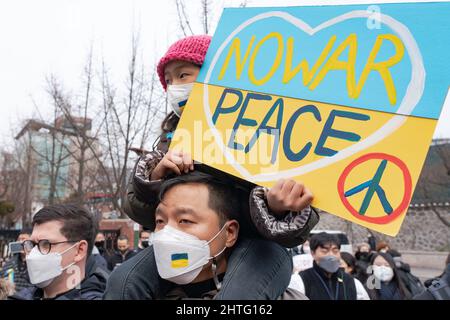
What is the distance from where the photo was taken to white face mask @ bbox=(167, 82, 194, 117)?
6.46 feet

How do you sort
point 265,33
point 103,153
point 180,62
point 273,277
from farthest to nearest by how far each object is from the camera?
A: 1. point 103,153
2. point 180,62
3. point 265,33
4. point 273,277

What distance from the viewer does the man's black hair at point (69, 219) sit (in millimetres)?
2826

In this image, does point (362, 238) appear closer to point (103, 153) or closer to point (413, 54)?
point (103, 153)

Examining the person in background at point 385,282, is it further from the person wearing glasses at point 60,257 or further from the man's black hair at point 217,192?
the man's black hair at point 217,192

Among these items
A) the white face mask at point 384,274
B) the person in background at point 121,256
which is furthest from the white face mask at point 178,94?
the person in background at point 121,256

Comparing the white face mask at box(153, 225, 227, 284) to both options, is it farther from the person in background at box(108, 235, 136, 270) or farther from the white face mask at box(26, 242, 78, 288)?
the person in background at box(108, 235, 136, 270)

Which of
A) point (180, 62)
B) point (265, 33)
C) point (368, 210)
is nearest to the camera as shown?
point (368, 210)

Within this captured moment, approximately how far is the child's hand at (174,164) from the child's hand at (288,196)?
0.38m

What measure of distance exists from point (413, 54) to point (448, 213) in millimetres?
26182

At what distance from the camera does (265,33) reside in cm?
180

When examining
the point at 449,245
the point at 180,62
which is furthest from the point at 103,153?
the point at 449,245

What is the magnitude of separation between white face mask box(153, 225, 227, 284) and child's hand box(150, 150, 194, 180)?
0.76 ft

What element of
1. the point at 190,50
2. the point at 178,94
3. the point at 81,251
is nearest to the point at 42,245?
the point at 81,251

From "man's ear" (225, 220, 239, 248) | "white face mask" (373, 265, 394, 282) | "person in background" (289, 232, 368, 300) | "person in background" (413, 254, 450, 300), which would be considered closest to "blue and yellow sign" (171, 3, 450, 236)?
"man's ear" (225, 220, 239, 248)
